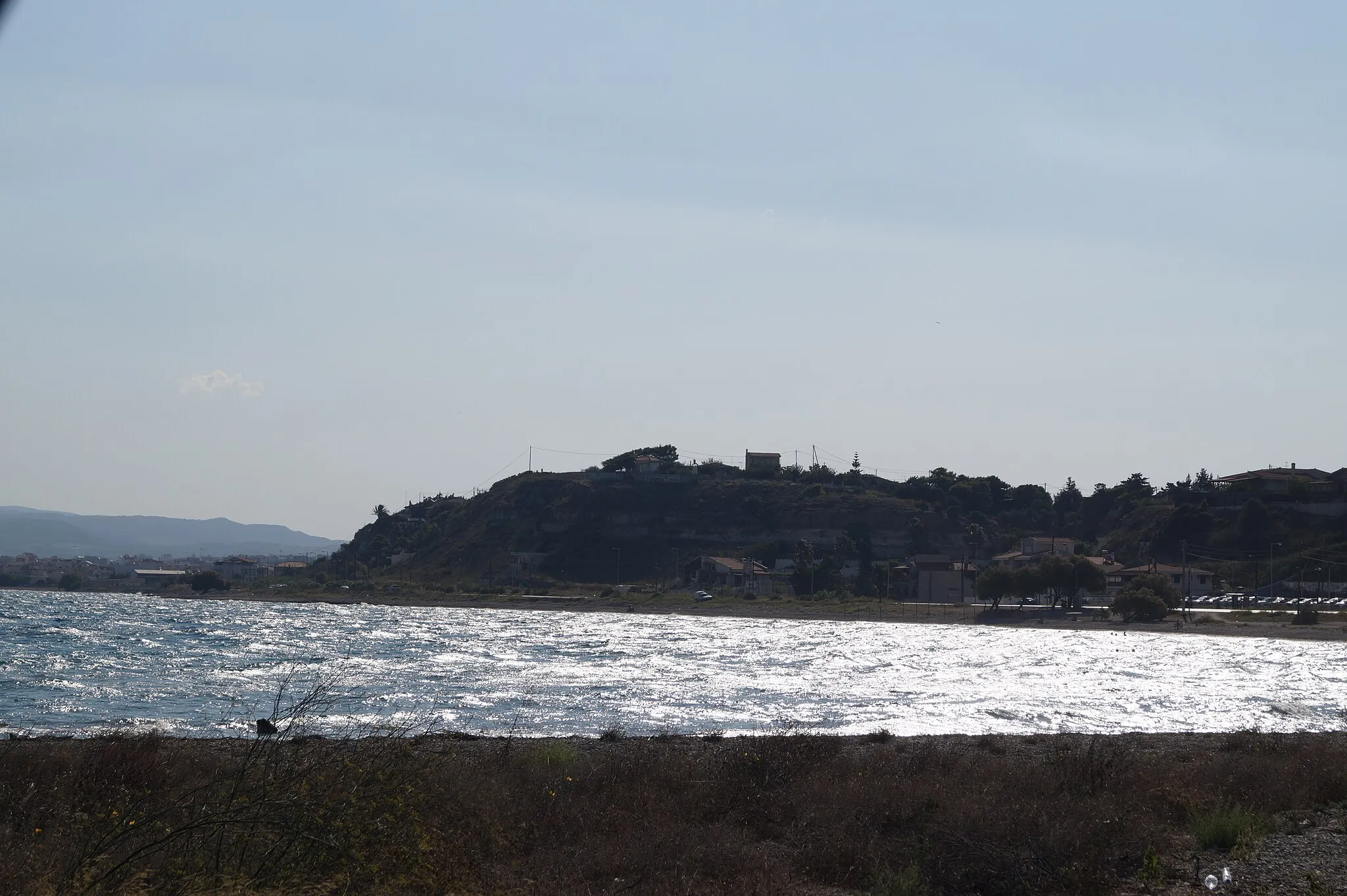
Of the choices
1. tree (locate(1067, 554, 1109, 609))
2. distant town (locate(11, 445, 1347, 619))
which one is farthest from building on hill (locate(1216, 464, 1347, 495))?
tree (locate(1067, 554, 1109, 609))

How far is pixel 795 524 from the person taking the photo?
134 meters

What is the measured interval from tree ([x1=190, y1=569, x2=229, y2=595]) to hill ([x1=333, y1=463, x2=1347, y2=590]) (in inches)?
553

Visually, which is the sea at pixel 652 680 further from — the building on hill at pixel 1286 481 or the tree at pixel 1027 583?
the building on hill at pixel 1286 481

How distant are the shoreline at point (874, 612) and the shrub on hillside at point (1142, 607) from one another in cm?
77

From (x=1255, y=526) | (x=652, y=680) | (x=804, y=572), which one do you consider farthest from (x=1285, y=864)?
(x=1255, y=526)

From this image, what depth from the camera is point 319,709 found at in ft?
89.2

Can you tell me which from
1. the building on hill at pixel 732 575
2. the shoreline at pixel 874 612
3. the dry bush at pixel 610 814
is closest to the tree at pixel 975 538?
the building on hill at pixel 732 575

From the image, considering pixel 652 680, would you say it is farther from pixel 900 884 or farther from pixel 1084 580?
pixel 1084 580

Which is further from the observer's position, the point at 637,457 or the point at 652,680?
the point at 637,457

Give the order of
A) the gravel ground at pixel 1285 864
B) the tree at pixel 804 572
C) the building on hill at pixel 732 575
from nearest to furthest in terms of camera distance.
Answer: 1. the gravel ground at pixel 1285 864
2. the tree at pixel 804 572
3. the building on hill at pixel 732 575

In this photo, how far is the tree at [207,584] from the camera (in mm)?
140500

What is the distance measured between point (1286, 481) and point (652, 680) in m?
103

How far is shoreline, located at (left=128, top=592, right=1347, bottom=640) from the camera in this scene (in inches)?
2726

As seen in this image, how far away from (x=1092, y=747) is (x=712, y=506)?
121597mm
